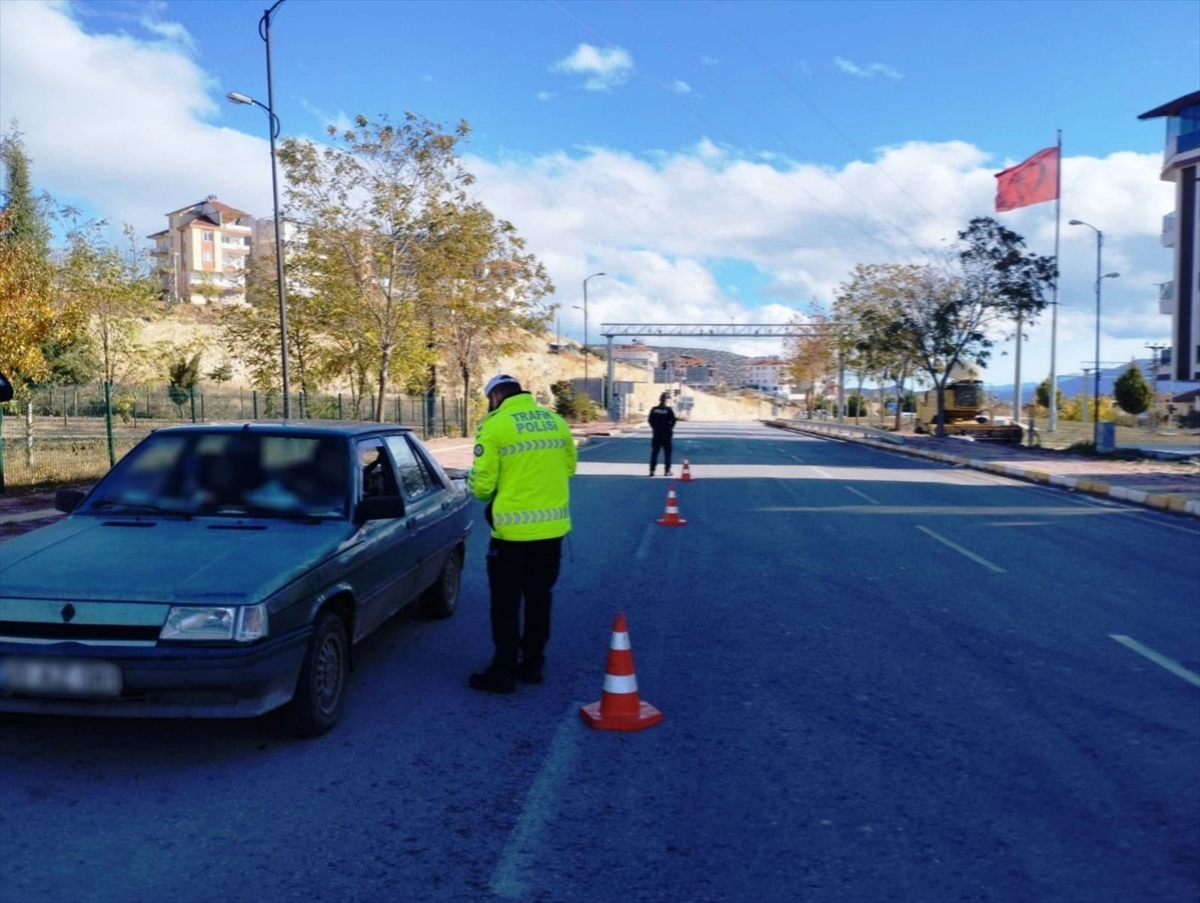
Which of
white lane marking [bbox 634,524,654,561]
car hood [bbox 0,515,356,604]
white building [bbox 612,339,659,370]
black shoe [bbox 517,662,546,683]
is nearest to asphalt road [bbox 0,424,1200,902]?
black shoe [bbox 517,662,546,683]

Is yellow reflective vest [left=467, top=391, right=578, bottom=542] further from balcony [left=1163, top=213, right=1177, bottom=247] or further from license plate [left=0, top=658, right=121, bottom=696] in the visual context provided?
balcony [left=1163, top=213, right=1177, bottom=247]

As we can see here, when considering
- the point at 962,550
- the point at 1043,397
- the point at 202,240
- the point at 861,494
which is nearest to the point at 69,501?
the point at 962,550

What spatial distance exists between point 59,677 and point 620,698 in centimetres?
256

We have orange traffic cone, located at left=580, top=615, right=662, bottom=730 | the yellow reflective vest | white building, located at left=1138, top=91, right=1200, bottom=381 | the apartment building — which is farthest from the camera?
the apartment building

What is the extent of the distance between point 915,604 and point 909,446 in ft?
93.0

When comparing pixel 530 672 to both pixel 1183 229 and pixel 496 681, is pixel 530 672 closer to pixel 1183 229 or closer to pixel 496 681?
pixel 496 681

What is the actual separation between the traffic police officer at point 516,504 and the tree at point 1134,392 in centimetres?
6459

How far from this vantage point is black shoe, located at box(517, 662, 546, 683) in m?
5.98

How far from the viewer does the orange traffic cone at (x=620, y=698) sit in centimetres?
522

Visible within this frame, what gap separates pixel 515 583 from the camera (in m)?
5.68

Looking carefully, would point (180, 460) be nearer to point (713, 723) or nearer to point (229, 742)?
point (229, 742)

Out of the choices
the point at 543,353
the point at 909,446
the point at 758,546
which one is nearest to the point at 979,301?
the point at 909,446

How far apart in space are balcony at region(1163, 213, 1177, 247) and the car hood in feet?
164

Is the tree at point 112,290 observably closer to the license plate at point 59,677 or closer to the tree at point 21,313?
the tree at point 21,313
